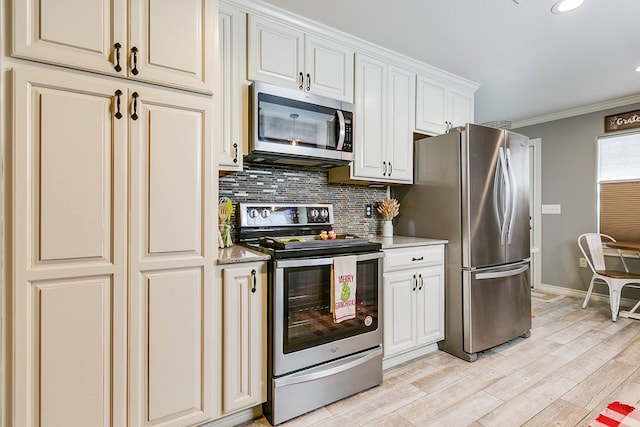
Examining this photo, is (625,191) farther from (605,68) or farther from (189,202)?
(189,202)

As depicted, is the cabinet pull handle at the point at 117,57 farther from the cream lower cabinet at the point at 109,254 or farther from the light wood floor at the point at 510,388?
the light wood floor at the point at 510,388

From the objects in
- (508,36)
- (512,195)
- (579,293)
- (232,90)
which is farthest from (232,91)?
(579,293)

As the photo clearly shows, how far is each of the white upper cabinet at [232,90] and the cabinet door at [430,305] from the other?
1.61 metres

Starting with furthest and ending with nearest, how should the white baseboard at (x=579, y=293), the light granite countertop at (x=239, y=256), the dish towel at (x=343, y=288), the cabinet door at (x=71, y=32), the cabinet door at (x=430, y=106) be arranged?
the white baseboard at (x=579, y=293) → the cabinet door at (x=430, y=106) → the dish towel at (x=343, y=288) → the light granite countertop at (x=239, y=256) → the cabinet door at (x=71, y=32)

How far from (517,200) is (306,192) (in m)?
1.80

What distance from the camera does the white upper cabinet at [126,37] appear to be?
1.22 metres

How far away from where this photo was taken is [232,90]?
77.4 inches

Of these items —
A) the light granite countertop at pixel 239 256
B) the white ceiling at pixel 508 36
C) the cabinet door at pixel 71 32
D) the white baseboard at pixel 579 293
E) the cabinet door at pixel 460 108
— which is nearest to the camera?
the cabinet door at pixel 71 32

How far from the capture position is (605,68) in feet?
9.59

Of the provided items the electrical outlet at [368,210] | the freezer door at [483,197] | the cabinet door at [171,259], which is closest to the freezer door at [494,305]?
the freezer door at [483,197]

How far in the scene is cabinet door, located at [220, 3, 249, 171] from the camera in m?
1.93

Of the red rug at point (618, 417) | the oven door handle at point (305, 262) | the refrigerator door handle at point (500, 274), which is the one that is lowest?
the red rug at point (618, 417)

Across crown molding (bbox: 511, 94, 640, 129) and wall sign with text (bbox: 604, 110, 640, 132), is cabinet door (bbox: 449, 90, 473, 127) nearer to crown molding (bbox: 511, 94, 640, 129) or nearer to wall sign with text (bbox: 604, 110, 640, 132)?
crown molding (bbox: 511, 94, 640, 129)

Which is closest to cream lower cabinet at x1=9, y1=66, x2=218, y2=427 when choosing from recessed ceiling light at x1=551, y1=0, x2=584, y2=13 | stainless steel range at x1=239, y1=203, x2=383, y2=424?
stainless steel range at x1=239, y1=203, x2=383, y2=424
